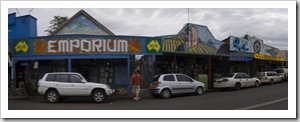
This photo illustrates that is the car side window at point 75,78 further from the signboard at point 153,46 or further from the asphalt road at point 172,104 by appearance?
the signboard at point 153,46

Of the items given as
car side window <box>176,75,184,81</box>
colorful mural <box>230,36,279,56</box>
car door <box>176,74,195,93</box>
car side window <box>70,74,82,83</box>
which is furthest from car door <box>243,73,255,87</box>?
car side window <box>70,74,82,83</box>

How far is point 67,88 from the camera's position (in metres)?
15.0

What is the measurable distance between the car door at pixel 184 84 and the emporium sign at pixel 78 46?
3.01 meters

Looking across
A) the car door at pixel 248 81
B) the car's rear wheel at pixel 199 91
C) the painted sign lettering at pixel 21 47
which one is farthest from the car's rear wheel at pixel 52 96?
the car door at pixel 248 81

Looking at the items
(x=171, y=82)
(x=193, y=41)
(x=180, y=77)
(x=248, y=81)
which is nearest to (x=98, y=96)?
(x=171, y=82)

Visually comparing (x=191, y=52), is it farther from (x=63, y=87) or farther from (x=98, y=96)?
(x=63, y=87)

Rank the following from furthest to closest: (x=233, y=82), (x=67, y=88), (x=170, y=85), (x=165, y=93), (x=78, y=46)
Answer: (x=233, y=82) < (x=78, y=46) < (x=170, y=85) < (x=165, y=93) < (x=67, y=88)

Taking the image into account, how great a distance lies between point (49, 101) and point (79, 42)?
13.2 feet

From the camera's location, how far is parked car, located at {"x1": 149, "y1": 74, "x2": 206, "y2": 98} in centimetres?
1698

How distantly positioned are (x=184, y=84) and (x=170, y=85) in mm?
1044

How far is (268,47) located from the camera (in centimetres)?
3531

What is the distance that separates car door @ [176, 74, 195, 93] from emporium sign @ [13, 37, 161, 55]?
301cm

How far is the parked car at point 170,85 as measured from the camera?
16984 millimetres

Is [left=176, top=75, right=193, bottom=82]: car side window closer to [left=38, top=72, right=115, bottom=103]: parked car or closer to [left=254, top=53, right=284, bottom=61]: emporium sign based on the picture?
[left=38, top=72, right=115, bottom=103]: parked car
